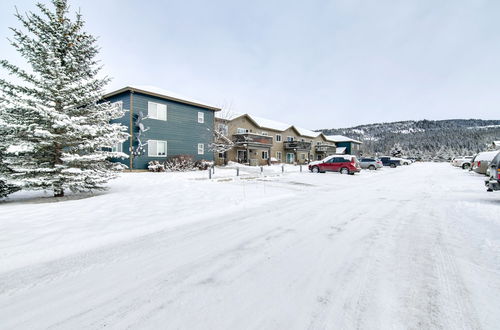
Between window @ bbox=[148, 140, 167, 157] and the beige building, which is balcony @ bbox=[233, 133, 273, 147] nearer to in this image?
the beige building

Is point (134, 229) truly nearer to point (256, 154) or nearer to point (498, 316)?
point (498, 316)

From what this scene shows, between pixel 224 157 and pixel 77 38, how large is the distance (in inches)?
822

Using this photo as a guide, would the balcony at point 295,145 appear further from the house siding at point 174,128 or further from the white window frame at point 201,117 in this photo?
the white window frame at point 201,117

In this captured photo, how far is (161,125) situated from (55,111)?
13.3 m

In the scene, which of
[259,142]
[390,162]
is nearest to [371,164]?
[390,162]

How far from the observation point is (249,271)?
2984mm

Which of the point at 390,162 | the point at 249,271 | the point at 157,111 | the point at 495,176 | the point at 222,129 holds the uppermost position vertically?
the point at 157,111

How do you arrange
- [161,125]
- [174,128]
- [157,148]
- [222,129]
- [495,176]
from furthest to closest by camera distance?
[222,129] → [174,128] → [161,125] → [157,148] → [495,176]

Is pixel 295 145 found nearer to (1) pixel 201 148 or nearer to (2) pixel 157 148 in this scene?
(1) pixel 201 148

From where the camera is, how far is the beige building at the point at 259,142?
2881 centimetres

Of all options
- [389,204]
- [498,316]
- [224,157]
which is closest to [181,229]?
[498,316]

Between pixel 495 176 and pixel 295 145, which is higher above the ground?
pixel 295 145

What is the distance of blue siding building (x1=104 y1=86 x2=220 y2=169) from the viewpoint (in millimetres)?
19266

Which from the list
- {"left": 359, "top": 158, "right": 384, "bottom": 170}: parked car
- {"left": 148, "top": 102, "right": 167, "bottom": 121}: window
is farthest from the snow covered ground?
{"left": 359, "top": 158, "right": 384, "bottom": 170}: parked car
